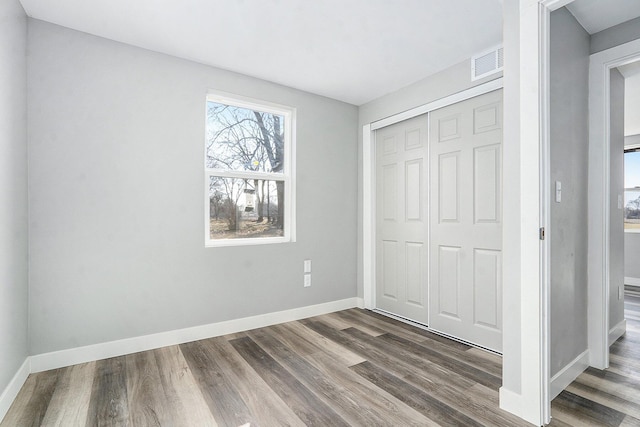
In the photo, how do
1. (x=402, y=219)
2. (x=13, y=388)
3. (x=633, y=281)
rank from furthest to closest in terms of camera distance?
1. (x=633, y=281)
2. (x=402, y=219)
3. (x=13, y=388)

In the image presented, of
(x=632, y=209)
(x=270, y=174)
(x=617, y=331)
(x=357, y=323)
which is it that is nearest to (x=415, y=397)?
(x=357, y=323)

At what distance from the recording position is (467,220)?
2807 millimetres

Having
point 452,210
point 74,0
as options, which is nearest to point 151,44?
point 74,0

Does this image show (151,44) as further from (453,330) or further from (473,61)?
(453,330)

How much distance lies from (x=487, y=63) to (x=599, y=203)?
135 centimetres

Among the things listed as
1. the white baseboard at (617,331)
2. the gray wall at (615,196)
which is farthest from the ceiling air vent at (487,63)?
the white baseboard at (617,331)

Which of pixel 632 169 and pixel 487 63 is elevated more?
pixel 487 63

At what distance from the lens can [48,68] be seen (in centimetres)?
227

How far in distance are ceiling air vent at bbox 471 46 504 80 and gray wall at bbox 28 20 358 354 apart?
184 cm

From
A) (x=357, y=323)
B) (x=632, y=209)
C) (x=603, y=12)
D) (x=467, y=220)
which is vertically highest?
(x=603, y=12)

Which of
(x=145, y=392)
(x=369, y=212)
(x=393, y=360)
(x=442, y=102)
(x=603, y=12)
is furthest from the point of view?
(x=369, y=212)

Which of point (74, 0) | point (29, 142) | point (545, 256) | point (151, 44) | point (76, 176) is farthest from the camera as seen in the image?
point (151, 44)

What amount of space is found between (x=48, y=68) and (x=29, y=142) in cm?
55

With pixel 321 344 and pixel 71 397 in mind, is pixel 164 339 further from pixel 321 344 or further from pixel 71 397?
pixel 321 344
